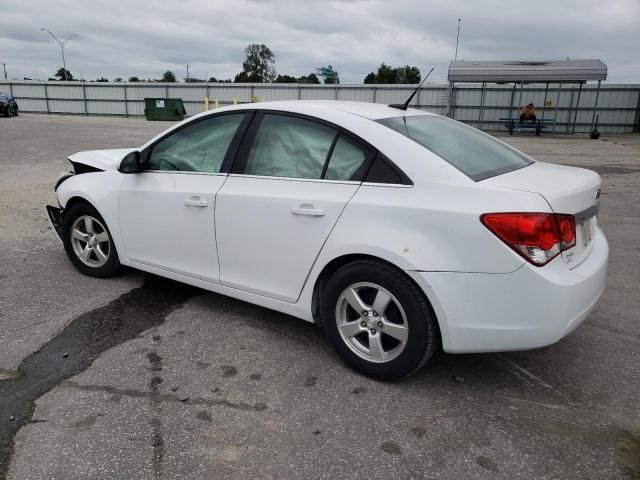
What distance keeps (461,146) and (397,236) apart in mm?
890

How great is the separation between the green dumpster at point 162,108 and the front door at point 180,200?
32.4 meters

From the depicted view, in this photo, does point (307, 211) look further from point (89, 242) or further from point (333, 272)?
point (89, 242)

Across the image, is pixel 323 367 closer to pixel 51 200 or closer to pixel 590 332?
pixel 590 332

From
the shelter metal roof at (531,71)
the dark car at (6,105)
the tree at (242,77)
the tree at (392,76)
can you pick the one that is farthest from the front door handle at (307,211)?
the tree at (242,77)

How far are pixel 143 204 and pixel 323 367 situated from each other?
1877 mm

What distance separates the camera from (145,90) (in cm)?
3891

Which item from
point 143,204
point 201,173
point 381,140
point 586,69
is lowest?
point 143,204

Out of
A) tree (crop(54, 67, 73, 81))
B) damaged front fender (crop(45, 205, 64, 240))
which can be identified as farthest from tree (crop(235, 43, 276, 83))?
damaged front fender (crop(45, 205, 64, 240))

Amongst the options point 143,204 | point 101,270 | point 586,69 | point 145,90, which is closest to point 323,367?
point 143,204

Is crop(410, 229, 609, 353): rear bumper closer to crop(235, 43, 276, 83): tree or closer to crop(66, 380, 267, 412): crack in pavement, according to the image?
crop(66, 380, 267, 412): crack in pavement

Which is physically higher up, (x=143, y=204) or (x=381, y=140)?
(x=381, y=140)

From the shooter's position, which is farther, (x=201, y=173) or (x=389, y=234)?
A: (x=201, y=173)

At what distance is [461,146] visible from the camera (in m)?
3.26

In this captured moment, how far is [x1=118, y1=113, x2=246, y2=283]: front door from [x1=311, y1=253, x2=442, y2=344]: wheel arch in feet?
2.68
